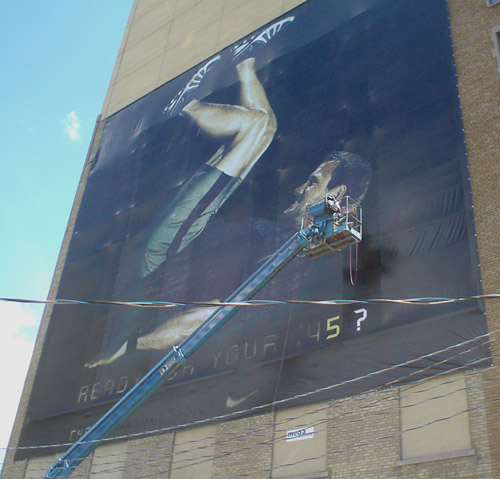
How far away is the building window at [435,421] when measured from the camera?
17.4m

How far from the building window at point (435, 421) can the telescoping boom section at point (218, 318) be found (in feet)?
14.4

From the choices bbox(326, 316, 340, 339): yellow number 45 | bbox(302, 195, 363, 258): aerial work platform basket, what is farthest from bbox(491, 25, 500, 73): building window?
bbox(326, 316, 340, 339): yellow number 45

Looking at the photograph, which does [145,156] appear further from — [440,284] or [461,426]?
[461,426]

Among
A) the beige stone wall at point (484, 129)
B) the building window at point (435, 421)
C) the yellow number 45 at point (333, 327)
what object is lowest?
the building window at point (435, 421)

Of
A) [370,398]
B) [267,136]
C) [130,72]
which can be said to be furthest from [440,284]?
[130,72]

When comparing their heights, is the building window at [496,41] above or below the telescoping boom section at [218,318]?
above

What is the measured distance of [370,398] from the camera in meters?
19.4

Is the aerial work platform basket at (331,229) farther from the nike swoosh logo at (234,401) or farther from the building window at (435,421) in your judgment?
A: the nike swoosh logo at (234,401)

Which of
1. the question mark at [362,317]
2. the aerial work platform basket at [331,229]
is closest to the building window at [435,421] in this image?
the question mark at [362,317]

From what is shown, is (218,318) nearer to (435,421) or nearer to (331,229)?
(331,229)

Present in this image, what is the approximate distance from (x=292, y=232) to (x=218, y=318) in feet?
18.3

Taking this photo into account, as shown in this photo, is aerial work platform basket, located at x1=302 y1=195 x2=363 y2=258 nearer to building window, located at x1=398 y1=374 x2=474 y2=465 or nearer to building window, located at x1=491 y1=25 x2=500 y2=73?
building window, located at x1=398 y1=374 x2=474 y2=465

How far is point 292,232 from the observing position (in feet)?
81.4

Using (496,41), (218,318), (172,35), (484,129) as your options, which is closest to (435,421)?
(218,318)
